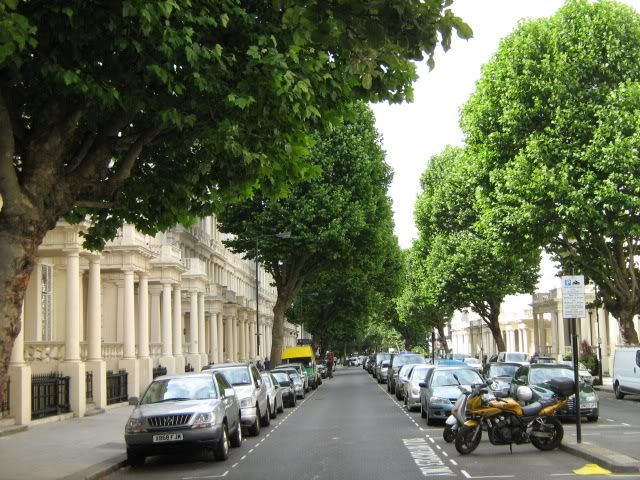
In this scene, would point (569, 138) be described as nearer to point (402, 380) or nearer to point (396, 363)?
point (402, 380)

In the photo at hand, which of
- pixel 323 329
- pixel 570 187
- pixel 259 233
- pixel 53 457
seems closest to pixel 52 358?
pixel 53 457

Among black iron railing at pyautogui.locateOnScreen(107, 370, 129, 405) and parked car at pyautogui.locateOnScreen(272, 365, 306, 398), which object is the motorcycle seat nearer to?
black iron railing at pyautogui.locateOnScreen(107, 370, 129, 405)

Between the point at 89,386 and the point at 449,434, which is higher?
the point at 89,386

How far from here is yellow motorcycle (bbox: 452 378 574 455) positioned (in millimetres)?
16047

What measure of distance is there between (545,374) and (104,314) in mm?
23265

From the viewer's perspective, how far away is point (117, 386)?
110ft

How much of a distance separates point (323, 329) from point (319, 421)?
54.9 metres

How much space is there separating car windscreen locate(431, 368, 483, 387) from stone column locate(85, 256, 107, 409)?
481 inches

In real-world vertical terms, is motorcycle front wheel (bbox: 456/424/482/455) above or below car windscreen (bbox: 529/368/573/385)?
below

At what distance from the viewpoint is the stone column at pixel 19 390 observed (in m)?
23.8

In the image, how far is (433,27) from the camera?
7.78 meters

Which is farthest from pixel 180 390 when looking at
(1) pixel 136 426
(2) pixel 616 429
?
(2) pixel 616 429

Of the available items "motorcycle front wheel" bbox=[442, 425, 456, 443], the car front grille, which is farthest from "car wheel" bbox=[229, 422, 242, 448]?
"motorcycle front wheel" bbox=[442, 425, 456, 443]

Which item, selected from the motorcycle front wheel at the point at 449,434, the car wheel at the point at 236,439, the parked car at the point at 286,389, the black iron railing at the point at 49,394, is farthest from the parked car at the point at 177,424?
the parked car at the point at 286,389
